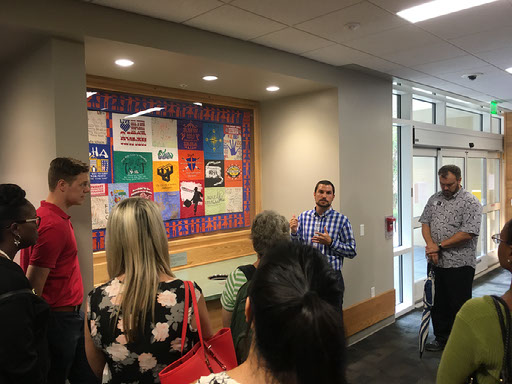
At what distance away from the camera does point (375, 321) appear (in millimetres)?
4219

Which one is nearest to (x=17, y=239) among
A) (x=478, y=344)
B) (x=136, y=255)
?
(x=136, y=255)

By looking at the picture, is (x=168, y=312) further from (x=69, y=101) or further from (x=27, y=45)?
(x=27, y=45)

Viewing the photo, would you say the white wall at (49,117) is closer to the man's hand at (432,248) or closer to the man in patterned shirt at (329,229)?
the man in patterned shirt at (329,229)

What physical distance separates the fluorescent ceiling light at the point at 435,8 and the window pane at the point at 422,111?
290cm

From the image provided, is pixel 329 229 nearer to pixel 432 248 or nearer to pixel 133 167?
pixel 432 248

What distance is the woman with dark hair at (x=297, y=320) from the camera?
2.25 ft

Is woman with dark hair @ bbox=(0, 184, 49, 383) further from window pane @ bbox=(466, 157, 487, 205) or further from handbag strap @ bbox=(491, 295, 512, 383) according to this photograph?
window pane @ bbox=(466, 157, 487, 205)

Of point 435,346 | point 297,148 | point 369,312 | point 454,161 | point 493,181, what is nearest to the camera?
point 435,346

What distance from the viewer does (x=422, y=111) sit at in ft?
18.0

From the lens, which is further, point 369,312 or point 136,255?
point 369,312

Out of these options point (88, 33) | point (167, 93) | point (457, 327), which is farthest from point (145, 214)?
point (167, 93)

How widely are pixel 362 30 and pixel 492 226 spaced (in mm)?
5867

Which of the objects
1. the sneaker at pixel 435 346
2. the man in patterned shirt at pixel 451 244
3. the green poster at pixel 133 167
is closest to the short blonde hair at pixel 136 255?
the green poster at pixel 133 167

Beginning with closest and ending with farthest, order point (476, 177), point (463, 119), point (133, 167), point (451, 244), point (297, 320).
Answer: point (297, 320)
point (133, 167)
point (451, 244)
point (463, 119)
point (476, 177)
